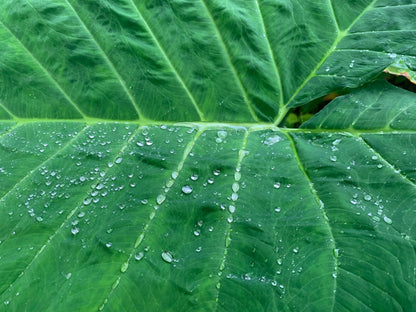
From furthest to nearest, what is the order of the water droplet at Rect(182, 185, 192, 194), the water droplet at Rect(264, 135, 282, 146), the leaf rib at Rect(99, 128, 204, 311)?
1. the water droplet at Rect(264, 135, 282, 146)
2. the water droplet at Rect(182, 185, 192, 194)
3. the leaf rib at Rect(99, 128, 204, 311)

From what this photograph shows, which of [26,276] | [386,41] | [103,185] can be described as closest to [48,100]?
[103,185]

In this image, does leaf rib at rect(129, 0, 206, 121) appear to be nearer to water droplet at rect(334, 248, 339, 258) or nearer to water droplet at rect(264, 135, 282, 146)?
water droplet at rect(264, 135, 282, 146)

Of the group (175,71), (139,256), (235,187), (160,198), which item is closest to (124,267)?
(139,256)

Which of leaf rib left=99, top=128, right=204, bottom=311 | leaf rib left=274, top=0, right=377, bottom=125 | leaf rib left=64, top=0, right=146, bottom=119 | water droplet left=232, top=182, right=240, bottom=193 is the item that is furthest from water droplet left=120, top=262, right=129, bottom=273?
leaf rib left=274, top=0, right=377, bottom=125

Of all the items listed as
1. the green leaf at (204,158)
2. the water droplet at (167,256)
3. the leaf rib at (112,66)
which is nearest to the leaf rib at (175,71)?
the green leaf at (204,158)

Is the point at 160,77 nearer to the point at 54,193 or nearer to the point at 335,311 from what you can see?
the point at 54,193

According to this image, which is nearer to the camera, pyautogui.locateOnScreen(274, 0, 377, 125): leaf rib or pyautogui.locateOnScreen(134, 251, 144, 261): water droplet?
pyautogui.locateOnScreen(134, 251, 144, 261): water droplet

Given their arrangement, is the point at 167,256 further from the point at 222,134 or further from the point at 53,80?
the point at 53,80

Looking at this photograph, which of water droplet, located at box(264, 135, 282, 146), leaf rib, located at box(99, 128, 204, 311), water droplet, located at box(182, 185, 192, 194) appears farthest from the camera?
water droplet, located at box(264, 135, 282, 146)

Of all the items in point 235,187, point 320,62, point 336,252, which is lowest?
point 336,252
